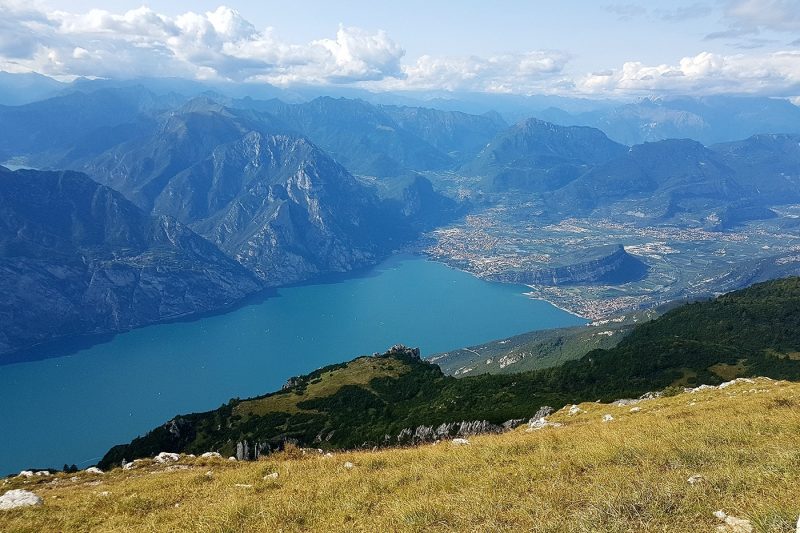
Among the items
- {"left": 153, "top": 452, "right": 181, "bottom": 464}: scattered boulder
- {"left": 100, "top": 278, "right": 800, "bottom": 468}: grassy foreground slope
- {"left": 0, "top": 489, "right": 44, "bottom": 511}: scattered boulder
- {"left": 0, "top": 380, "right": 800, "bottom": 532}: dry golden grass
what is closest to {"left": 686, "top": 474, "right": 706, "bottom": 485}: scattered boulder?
{"left": 0, "top": 380, "right": 800, "bottom": 532}: dry golden grass

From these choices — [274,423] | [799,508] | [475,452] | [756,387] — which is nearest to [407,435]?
[274,423]

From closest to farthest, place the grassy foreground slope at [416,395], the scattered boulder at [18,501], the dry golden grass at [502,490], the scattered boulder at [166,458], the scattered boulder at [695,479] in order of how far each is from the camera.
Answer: the dry golden grass at [502,490] < the scattered boulder at [695,479] < the scattered boulder at [18,501] < the scattered boulder at [166,458] < the grassy foreground slope at [416,395]

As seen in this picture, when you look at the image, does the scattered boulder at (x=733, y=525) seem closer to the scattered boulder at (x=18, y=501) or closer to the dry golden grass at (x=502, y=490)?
the dry golden grass at (x=502, y=490)

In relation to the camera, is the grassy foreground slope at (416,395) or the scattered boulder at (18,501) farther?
the grassy foreground slope at (416,395)

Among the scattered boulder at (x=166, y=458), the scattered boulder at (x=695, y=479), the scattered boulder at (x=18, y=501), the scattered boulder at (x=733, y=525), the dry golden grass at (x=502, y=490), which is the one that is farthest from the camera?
the scattered boulder at (x=166, y=458)

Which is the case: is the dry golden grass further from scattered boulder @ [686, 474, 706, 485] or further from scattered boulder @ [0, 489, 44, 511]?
scattered boulder @ [0, 489, 44, 511]

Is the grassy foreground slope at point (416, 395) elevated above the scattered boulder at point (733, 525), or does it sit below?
below

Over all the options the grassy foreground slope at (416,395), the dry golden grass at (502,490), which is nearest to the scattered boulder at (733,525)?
the dry golden grass at (502,490)
